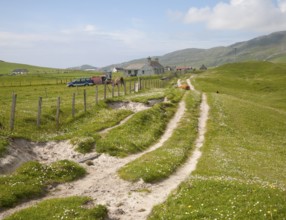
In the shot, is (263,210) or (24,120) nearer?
(263,210)

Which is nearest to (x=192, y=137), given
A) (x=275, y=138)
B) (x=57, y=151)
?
(x=275, y=138)

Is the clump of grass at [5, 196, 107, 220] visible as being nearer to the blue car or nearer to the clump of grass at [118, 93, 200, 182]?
the clump of grass at [118, 93, 200, 182]

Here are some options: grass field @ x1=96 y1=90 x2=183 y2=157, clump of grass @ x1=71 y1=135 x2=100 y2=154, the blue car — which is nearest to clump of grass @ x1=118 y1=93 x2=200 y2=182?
grass field @ x1=96 y1=90 x2=183 y2=157

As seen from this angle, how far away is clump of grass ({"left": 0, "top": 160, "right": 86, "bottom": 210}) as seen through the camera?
1758 cm

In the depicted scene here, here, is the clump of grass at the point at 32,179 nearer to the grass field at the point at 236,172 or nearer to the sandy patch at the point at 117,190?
the sandy patch at the point at 117,190

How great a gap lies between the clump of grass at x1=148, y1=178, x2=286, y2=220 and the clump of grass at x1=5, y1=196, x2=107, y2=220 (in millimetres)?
2615

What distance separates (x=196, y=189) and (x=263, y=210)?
439 centimetres

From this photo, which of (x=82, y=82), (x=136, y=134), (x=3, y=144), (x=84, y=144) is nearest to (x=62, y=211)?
(x=3, y=144)

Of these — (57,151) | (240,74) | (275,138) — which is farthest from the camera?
(240,74)

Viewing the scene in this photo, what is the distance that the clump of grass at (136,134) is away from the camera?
2898 cm

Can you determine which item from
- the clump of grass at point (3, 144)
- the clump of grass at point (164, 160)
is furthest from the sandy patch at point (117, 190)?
the clump of grass at point (3, 144)

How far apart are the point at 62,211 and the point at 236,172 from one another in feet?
46.3

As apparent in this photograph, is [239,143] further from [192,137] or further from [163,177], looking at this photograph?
[163,177]

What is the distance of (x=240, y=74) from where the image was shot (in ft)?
510
